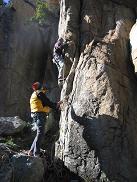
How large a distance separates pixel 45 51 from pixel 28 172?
10.6 meters

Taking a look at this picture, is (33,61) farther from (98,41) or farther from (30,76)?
(98,41)

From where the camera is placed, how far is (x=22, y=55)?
2067 centimetres

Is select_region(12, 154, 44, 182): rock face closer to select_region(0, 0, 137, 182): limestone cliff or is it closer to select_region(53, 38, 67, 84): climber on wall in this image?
select_region(0, 0, 137, 182): limestone cliff

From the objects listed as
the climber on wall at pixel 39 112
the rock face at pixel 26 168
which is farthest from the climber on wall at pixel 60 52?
the rock face at pixel 26 168

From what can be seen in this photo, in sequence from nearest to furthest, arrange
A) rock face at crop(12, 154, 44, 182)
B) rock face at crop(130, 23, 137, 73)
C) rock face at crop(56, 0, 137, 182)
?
1. rock face at crop(12, 154, 44, 182)
2. rock face at crop(56, 0, 137, 182)
3. rock face at crop(130, 23, 137, 73)

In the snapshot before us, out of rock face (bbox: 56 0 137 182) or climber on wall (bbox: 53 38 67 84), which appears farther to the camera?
climber on wall (bbox: 53 38 67 84)

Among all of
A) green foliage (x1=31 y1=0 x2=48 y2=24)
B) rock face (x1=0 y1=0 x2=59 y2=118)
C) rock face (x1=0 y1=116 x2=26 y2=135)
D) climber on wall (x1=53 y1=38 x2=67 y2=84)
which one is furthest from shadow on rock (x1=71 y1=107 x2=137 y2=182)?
green foliage (x1=31 y1=0 x2=48 y2=24)

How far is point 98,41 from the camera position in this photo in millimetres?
14445

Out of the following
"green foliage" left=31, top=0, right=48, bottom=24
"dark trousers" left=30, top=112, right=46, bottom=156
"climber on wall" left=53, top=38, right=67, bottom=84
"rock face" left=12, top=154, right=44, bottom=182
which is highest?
"green foliage" left=31, top=0, right=48, bottom=24

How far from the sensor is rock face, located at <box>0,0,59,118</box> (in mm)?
19438

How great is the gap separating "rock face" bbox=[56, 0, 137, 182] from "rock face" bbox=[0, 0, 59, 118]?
4716mm

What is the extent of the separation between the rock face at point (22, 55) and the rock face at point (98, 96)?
186 inches

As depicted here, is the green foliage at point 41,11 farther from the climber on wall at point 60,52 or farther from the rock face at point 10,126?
the rock face at point 10,126

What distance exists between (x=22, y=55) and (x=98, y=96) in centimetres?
832
